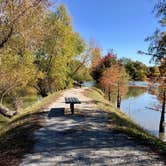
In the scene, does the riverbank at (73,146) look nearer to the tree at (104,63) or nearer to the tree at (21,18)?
the tree at (21,18)

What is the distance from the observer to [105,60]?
60.0 m

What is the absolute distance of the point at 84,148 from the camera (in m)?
6.52

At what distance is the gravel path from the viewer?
220 inches

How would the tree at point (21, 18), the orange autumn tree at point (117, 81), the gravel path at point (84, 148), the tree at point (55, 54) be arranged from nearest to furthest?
1. the gravel path at point (84, 148)
2. the tree at point (21, 18)
3. the tree at point (55, 54)
4. the orange autumn tree at point (117, 81)

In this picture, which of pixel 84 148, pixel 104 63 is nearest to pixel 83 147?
pixel 84 148

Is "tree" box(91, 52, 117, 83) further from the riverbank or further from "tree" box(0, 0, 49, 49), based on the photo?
the riverbank

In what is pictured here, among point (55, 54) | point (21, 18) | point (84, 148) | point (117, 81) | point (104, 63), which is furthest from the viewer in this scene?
point (104, 63)

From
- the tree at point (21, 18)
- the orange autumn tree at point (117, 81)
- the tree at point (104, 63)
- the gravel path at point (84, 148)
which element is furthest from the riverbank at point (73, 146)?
the tree at point (104, 63)

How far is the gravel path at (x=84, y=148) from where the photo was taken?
18.3 feet

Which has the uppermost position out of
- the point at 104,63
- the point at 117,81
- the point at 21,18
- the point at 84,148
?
the point at 104,63

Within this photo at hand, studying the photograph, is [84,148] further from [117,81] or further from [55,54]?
[117,81]

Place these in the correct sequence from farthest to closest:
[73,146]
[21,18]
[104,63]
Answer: [104,63], [21,18], [73,146]

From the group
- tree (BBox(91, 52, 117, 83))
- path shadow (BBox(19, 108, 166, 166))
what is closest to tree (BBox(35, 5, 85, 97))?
path shadow (BBox(19, 108, 166, 166))

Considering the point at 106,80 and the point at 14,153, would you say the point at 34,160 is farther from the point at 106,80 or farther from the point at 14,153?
the point at 106,80
